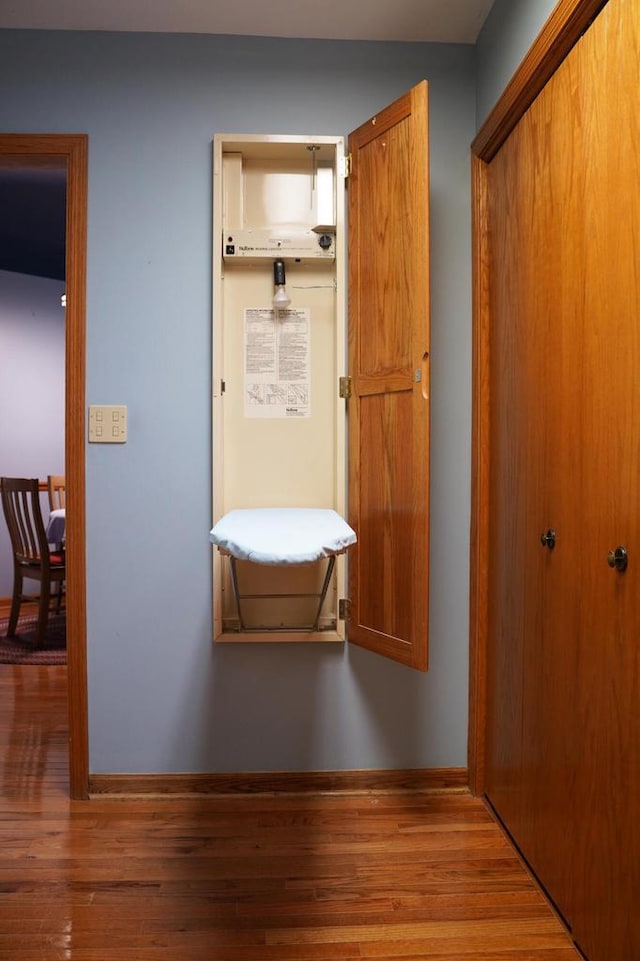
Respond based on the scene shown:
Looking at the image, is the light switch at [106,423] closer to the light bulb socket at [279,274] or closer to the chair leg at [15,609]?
the light bulb socket at [279,274]

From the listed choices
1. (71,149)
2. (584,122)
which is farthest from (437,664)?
(71,149)

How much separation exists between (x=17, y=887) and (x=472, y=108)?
2.57 m

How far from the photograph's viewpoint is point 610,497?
126 centimetres

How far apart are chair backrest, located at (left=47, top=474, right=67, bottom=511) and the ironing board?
303 cm

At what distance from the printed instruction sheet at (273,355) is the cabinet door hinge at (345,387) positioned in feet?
0.40

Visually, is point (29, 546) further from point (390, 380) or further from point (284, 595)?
point (390, 380)

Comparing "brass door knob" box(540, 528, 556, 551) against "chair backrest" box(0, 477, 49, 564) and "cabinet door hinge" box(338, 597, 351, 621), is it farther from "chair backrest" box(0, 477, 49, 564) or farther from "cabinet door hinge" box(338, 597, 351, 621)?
"chair backrest" box(0, 477, 49, 564)

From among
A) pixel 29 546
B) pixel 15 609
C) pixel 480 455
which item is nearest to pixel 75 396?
pixel 480 455

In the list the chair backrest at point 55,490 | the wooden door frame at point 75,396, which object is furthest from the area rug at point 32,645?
the wooden door frame at point 75,396

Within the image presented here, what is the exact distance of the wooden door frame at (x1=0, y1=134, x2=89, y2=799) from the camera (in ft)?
6.55

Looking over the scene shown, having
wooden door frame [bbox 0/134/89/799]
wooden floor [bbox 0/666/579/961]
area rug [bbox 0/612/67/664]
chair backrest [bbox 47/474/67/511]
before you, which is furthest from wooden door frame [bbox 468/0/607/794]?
chair backrest [bbox 47/474/67/511]

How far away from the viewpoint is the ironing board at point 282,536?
4.61ft

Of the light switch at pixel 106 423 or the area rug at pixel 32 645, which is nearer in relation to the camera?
the light switch at pixel 106 423

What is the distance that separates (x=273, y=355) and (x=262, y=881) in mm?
1481
